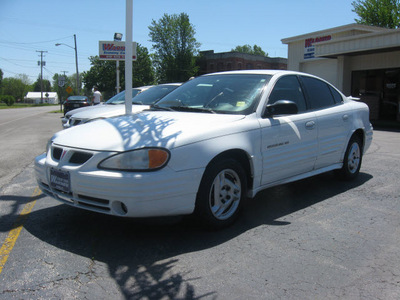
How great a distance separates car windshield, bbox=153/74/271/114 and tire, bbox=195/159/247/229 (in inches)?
29.1

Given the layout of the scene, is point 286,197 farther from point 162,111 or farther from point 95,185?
point 95,185

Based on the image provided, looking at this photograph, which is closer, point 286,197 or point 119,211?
point 119,211

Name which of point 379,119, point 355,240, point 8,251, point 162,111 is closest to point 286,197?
point 355,240

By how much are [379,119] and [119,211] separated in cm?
1987

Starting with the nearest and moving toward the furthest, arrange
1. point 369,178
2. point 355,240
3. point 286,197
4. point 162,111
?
point 355,240 → point 162,111 → point 286,197 → point 369,178

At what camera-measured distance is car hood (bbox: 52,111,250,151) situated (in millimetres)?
3479

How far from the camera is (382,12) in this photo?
129ft

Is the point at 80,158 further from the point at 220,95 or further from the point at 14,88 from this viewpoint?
the point at 14,88

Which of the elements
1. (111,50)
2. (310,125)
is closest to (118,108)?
(310,125)

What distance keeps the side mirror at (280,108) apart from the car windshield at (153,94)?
15.7ft

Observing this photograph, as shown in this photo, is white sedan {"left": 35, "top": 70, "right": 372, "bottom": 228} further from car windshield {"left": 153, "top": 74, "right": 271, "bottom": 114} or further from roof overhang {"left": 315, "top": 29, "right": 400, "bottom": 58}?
roof overhang {"left": 315, "top": 29, "right": 400, "bottom": 58}

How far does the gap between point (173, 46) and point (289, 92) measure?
7448 centimetres

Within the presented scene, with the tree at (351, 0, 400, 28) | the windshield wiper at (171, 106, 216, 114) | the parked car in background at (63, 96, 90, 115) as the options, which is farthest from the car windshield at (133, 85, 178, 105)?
the tree at (351, 0, 400, 28)

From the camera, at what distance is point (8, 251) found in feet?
11.2
